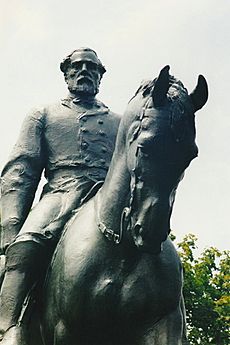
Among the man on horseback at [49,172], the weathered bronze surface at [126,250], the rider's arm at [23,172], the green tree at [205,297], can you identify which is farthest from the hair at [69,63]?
the green tree at [205,297]

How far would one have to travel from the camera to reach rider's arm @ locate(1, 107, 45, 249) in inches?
309

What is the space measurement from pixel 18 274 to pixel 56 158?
1.31m

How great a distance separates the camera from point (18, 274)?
7.34 meters

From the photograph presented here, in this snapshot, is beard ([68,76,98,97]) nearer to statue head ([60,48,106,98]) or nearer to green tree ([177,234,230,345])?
statue head ([60,48,106,98])

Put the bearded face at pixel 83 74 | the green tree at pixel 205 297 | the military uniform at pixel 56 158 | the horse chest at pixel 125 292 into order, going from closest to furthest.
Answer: the horse chest at pixel 125 292
the military uniform at pixel 56 158
the bearded face at pixel 83 74
the green tree at pixel 205 297

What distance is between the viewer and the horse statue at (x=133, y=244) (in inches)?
234

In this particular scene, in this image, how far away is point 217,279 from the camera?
29.8m

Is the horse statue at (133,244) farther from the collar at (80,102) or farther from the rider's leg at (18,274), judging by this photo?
the collar at (80,102)

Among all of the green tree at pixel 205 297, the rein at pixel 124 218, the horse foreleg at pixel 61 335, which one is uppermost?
the rein at pixel 124 218

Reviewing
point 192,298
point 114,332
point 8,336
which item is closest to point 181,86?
point 114,332

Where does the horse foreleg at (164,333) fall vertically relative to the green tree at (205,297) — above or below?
above

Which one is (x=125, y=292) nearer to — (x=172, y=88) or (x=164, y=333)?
(x=164, y=333)

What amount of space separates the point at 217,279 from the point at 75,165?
22.6 meters

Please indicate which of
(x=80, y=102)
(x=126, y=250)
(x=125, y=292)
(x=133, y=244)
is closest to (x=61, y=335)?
(x=125, y=292)
